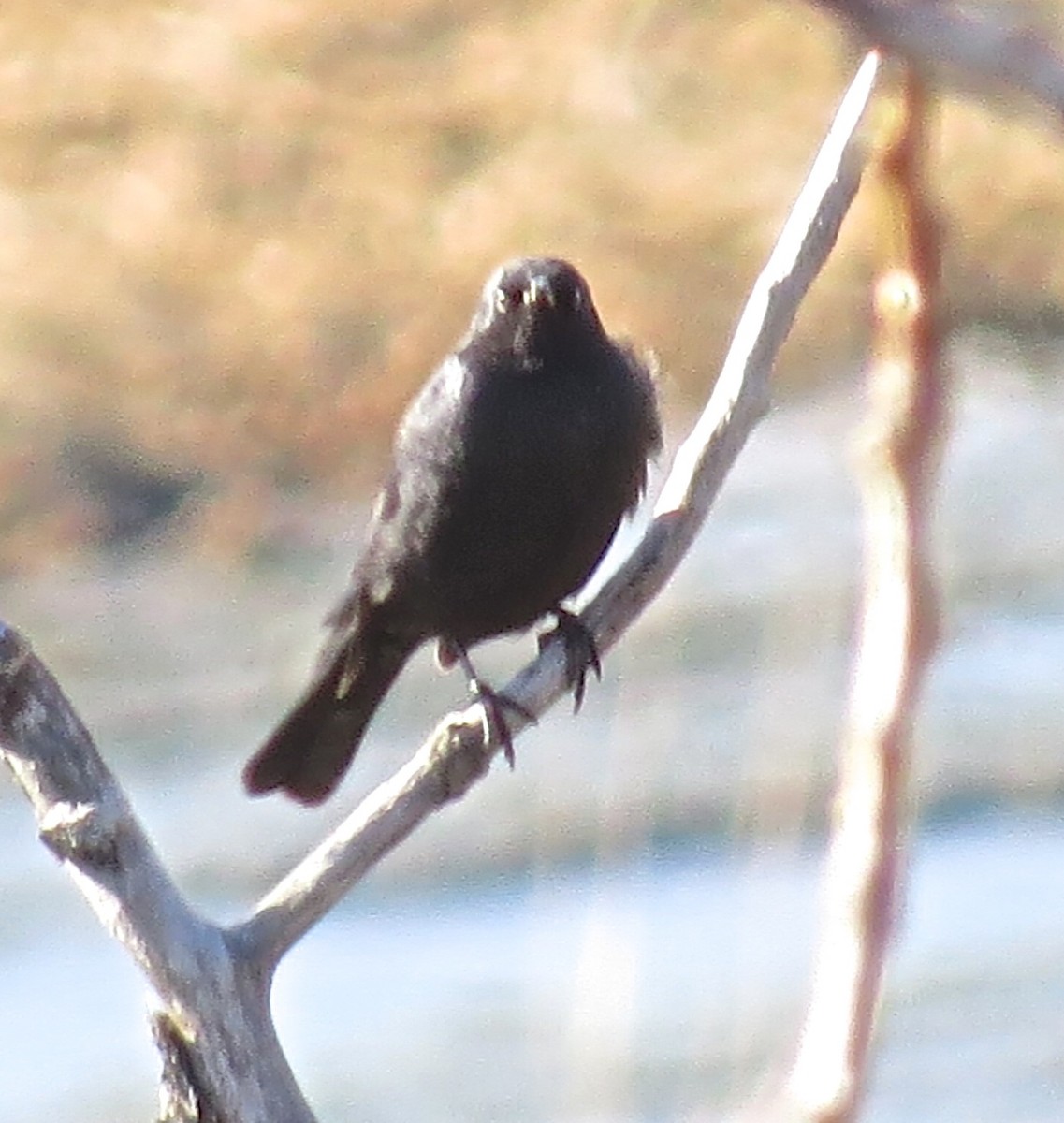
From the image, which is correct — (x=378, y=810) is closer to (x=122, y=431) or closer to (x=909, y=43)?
(x=909, y=43)

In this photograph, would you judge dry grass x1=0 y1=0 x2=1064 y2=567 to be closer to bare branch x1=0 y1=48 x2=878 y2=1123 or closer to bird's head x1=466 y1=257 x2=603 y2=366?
bird's head x1=466 y1=257 x2=603 y2=366

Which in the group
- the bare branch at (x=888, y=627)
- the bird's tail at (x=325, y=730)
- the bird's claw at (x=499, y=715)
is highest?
the bird's tail at (x=325, y=730)

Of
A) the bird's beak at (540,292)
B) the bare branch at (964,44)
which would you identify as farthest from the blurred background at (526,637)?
the bare branch at (964,44)

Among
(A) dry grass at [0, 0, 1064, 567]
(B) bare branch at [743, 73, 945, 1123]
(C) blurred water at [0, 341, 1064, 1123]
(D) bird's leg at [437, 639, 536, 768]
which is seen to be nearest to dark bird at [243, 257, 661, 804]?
(D) bird's leg at [437, 639, 536, 768]

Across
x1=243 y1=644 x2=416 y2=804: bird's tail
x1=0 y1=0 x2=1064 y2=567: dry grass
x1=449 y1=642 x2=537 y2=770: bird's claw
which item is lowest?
x1=449 y1=642 x2=537 y2=770: bird's claw

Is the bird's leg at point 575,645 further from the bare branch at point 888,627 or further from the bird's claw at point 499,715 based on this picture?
the bare branch at point 888,627

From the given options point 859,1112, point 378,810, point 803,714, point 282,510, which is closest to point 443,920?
point 803,714
